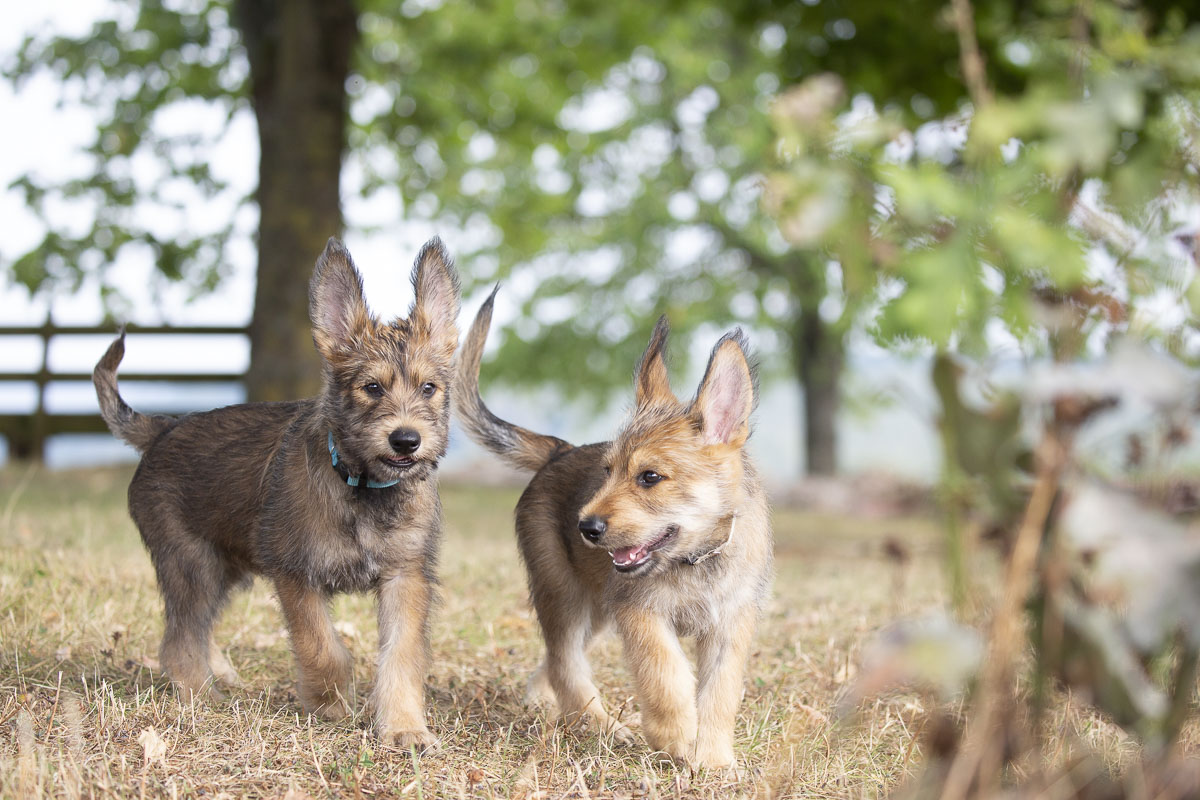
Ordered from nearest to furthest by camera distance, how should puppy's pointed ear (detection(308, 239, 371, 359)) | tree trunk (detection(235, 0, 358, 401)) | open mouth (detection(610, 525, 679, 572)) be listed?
open mouth (detection(610, 525, 679, 572)) < puppy's pointed ear (detection(308, 239, 371, 359)) < tree trunk (detection(235, 0, 358, 401))

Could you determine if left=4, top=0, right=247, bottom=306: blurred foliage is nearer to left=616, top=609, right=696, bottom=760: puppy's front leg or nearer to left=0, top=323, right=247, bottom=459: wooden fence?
left=0, top=323, right=247, bottom=459: wooden fence

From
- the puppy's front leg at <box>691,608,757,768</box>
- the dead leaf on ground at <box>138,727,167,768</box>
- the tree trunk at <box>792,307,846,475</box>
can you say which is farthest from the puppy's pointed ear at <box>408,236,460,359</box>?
the tree trunk at <box>792,307,846,475</box>

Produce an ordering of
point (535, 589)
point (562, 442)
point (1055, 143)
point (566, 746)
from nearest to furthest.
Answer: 1. point (1055, 143)
2. point (566, 746)
3. point (535, 589)
4. point (562, 442)

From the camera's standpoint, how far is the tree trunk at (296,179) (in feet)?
37.8

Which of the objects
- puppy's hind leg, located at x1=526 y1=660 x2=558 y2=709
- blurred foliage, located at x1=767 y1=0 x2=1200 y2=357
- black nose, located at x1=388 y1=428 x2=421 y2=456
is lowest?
puppy's hind leg, located at x1=526 y1=660 x2=558 y2=709

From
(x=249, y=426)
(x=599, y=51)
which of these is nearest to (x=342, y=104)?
(x=599, y=51)

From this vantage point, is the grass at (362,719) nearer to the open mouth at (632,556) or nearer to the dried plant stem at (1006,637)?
the dried plant stem at (1006,637)

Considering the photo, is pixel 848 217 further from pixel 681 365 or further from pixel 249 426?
pixel 681 365

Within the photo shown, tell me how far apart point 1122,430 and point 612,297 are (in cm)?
1885

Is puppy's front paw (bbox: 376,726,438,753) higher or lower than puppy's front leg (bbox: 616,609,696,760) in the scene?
lower

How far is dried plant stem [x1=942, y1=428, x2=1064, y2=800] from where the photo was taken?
2.15m

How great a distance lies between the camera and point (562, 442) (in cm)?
534

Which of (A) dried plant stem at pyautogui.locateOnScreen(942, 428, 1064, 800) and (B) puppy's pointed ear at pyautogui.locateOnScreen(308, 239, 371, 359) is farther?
(B) puppy's pointed ear at pyautogui.locateOnScreen(308, 239, 371, 359)

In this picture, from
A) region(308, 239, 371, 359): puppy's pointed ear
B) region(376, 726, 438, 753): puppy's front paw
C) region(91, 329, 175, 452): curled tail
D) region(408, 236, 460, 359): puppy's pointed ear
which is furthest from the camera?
region(91, 329, 175, 452): curled tail
